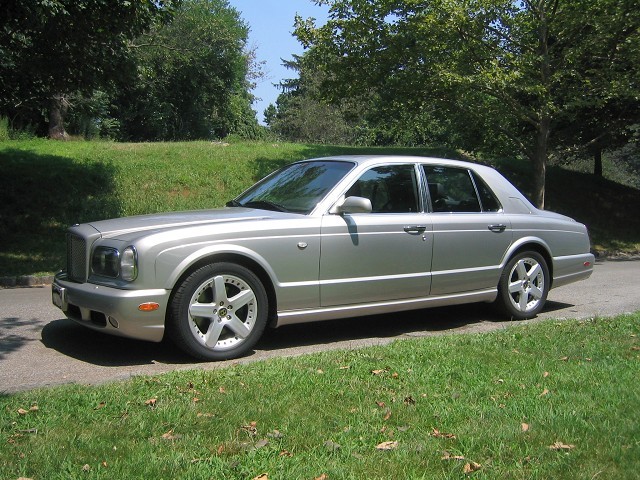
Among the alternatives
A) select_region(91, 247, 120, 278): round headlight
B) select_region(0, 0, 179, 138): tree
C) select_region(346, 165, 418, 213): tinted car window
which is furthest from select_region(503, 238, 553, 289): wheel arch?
select_region(0, 0, 179, 138): tree

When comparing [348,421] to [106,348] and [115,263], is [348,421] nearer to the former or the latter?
[115,263]

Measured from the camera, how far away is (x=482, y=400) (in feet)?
13.9

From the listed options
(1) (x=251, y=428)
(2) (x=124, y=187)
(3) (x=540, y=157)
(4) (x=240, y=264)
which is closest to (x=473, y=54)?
(3) (x=540, y=157)

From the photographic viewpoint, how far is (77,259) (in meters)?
5.80

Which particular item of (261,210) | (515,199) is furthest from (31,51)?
(515,199)

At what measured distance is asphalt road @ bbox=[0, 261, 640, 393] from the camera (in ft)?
17.1

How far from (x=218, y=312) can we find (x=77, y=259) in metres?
1.33

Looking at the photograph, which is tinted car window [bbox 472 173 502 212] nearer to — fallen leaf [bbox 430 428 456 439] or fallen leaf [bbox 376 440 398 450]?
fallen leaf [bbox 430 428 456 439]

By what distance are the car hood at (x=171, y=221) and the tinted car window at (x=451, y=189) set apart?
175 centimetres

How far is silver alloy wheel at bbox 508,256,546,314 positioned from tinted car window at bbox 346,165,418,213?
1.52 meters

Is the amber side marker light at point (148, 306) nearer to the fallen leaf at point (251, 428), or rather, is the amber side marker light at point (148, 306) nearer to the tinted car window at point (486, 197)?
the fallen leaf at point (251, 428)

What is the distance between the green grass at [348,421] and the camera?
3232 mm

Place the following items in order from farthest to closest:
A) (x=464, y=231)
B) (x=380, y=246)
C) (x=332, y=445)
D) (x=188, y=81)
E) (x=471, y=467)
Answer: (x=188, y=81) → (x=464, y=231) → (x=380, y=246) → (x=332, y=445) → (x=471, y=467)

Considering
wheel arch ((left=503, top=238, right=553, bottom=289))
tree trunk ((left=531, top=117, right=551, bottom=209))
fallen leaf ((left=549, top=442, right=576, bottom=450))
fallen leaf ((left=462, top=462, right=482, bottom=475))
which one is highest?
tree trunk ((left=531, top=117, right=551, bottom=209))
